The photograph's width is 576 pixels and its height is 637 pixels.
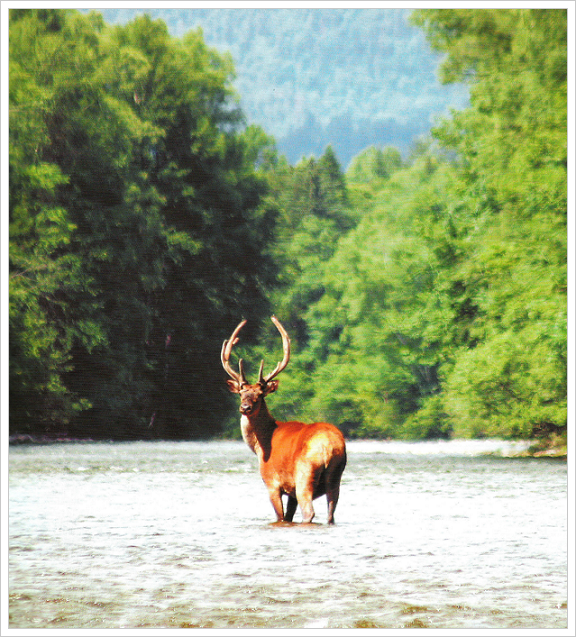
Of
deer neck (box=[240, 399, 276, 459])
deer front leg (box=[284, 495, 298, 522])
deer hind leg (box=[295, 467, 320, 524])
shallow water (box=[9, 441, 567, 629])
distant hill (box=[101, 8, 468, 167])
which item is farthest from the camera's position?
distant hill (box=[101, 8, 468, 167])

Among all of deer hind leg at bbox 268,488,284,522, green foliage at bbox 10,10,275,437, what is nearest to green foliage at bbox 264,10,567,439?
green foliage at bbox 10,10,275,437

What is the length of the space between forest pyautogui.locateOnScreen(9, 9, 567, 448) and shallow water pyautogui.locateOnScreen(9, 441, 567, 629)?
4380 mm

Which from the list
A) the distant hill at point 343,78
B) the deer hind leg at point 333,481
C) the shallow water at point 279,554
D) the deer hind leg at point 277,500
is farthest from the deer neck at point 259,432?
the distant hill at point 343,78

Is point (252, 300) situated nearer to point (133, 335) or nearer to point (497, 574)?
point (133, 335)

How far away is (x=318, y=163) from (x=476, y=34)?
5383 millimetres

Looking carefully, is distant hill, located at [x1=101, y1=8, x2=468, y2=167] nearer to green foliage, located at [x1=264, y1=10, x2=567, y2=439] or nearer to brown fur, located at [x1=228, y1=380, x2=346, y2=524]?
green foliage, located at [x1=264, y1=10, x2=567, y2=439]

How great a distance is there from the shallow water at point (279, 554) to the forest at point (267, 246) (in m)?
4.38

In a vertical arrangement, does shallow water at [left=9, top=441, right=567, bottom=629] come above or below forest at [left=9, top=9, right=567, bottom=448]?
below

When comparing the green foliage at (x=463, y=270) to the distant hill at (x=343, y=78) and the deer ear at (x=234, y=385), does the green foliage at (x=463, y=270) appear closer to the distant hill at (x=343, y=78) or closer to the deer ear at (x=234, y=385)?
the distant hill at (x=343, y=78)

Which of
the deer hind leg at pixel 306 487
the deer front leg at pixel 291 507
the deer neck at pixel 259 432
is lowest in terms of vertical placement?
the deer front leg at pixel 291 507

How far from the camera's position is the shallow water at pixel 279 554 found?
5.57 meters

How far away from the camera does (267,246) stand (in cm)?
2620

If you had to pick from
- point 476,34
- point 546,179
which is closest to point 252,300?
point 476,34

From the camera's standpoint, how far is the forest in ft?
56.6
